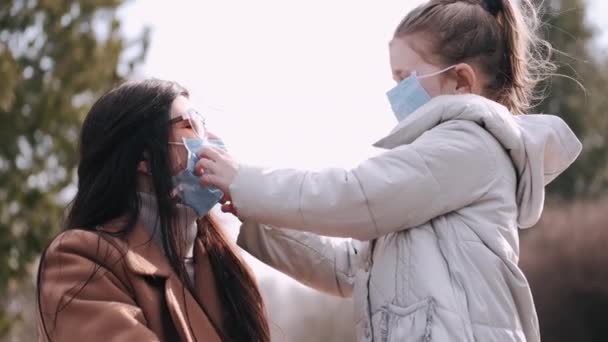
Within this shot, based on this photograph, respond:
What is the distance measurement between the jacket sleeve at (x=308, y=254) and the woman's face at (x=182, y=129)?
13.9 inches

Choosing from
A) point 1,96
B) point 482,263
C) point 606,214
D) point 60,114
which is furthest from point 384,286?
point 606,214

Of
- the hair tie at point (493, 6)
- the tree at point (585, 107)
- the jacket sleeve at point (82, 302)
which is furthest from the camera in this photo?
the tree at point (585, 107)

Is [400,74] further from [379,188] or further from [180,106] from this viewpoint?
[180,106]

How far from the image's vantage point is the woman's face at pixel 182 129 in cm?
386

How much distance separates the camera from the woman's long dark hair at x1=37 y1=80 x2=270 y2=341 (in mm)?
3828

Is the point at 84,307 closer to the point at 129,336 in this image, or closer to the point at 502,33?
the point at 129,336

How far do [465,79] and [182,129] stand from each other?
896mm

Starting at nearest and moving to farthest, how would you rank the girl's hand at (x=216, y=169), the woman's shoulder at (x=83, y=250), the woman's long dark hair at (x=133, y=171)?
→ 1. the woman's shoulder at (x=83, y=250)
2. the girl's hand at (x=216, y=169)
3. the woman's long dark hair at (x=133, y=171)

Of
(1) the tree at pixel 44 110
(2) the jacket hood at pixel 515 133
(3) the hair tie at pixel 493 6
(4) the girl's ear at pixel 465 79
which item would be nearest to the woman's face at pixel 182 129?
(2) the jacket hood at pixel 515 133

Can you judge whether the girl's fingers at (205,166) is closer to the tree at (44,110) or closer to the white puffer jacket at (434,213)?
the white puffer jacket at (434,213)

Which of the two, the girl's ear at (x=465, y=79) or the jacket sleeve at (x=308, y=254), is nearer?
the girl's ear at (x=465, y=79)

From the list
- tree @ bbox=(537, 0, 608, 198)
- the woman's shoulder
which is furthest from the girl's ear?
tree @ bbox=(537, 0, 608, 198)

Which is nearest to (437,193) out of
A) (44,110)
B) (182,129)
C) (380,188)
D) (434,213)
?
(434,213)

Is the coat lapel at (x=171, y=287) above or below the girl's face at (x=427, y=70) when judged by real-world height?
below
